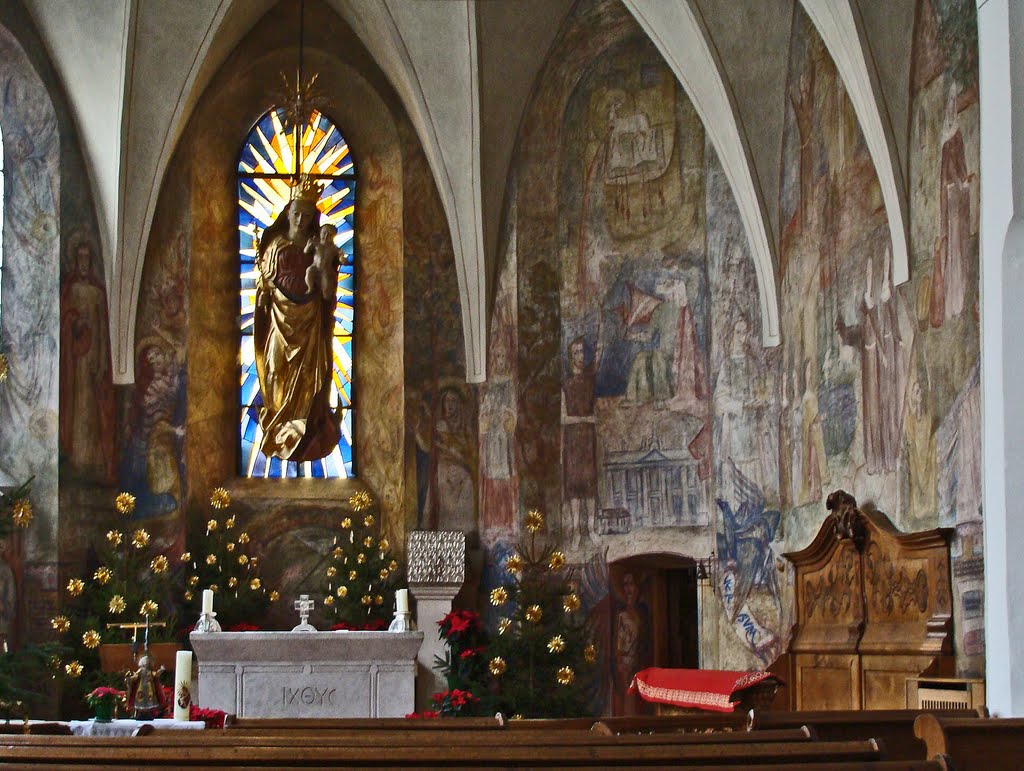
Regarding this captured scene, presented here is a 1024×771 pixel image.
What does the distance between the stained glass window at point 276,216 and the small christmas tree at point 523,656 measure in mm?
3001

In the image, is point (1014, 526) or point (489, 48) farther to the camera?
point (489, 48)

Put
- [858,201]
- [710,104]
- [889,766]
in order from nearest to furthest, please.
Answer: [889,766]
[858,201]
[710,104]

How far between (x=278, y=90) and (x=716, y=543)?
24.7 ft

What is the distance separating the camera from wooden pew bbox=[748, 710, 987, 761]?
7500mm

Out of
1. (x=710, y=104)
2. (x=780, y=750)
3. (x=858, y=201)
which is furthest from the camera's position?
(x=710, y=104)

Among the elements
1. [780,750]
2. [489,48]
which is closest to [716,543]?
[489,48]

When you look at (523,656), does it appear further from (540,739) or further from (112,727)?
(540,739)

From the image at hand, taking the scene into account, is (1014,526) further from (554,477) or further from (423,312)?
(423,312)

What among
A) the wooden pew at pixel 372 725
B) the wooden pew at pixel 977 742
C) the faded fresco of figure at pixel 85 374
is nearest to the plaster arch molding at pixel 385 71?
the faded fresco of figure at pixel 85 374

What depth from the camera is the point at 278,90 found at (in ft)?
57.6

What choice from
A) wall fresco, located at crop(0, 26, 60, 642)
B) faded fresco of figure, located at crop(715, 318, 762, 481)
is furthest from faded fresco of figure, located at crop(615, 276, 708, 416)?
wall fresco, located at crop(0, 26, 60, 642)

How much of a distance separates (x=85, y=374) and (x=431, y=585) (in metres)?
4.37

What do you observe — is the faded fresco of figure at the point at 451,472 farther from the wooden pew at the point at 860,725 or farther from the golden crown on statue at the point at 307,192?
the wooden pew at the point at 860,725

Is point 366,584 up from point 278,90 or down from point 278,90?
down
